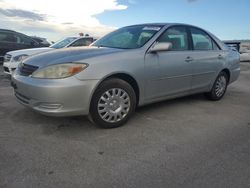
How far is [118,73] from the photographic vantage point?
382 cm

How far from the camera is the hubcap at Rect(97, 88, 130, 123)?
Answer: 148 inches

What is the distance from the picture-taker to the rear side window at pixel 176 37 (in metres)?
4.59

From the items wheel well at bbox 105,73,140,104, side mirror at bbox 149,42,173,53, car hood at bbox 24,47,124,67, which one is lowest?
wheel well at bbox 105,73,140,104

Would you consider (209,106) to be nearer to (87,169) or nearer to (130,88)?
(130,88)

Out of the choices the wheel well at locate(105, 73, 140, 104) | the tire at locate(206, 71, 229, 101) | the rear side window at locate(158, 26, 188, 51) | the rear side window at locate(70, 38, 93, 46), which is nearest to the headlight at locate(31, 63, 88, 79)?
the wheel well at locate(105, 73, 140, 104)

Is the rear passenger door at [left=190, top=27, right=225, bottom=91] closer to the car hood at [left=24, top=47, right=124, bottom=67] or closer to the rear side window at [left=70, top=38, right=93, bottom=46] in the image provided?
the car hood at [left=24, top=47, right=124, bottom=67]

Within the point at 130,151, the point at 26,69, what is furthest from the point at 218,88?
the point at 26,69

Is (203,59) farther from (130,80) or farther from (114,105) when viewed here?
(114,105)

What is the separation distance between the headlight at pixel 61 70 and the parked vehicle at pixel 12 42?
8722 millimetres

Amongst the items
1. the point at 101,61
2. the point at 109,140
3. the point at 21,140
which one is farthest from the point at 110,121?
the point at 21,140

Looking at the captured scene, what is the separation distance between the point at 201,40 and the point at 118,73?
232cm

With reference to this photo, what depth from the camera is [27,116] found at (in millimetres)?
4293

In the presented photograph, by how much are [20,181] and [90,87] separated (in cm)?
145

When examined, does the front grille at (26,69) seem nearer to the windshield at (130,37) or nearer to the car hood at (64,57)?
the car hood at (64,57)
